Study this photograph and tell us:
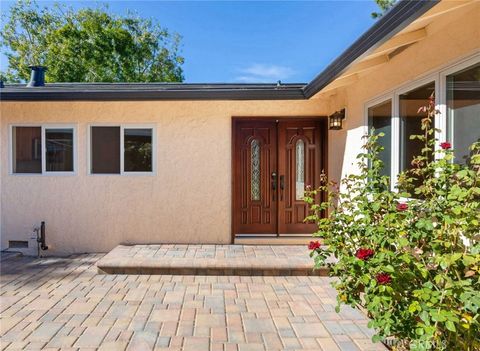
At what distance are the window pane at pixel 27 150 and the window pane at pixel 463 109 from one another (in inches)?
267

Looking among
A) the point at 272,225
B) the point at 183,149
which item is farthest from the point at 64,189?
the point at 272,225

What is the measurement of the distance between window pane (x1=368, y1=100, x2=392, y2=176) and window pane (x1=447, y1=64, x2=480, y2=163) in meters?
1.17

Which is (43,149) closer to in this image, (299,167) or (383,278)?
(299,167)

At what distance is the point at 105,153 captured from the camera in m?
6.49

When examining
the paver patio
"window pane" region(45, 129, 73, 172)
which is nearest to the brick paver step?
the paver patio

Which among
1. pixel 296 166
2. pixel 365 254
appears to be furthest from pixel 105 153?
pixel 365 254

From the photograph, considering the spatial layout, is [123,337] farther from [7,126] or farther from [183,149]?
[7,126]

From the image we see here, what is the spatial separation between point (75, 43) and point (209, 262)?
66.2ft

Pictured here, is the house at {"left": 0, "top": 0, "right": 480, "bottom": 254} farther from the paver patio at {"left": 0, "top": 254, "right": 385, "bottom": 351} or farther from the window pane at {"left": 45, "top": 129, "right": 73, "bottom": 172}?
the paver patio at {"left": 0, "top": 254, "right": 385, "bottom": 351}

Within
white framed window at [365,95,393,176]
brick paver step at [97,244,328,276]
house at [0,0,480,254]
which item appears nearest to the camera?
white framed window at [365,95,393,176]

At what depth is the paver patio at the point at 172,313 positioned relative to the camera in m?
3.11

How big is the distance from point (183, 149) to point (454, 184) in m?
4.78

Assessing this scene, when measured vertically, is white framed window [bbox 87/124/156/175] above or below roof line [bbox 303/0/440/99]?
below

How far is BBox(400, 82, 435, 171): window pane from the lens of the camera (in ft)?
12.2
